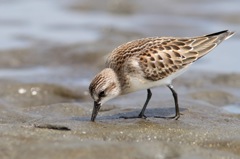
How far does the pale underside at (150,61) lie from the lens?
7.80 metres

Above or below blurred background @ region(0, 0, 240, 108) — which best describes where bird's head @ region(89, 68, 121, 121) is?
above

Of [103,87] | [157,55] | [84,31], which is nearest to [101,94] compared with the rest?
[103,87]

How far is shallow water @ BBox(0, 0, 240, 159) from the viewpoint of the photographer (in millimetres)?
6094

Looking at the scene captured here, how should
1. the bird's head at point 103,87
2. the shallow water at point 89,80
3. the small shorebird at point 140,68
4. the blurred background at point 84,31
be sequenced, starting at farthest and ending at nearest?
the blurred background at point 84,31 → the small shorebird at point 140,68 → the bird's head at point 103,87 → the shallow water at point 89,80

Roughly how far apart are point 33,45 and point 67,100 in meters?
3.86

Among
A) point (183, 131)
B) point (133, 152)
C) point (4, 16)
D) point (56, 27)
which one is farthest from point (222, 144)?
point (4, 16)

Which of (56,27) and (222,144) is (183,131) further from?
(56,27)

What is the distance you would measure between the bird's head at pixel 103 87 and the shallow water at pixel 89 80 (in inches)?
8.6

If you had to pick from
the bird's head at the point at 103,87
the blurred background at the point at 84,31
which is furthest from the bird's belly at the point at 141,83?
the blurred background at the point at 84,31

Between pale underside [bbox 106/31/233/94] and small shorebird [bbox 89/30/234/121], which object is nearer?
small shorebird [bbox 89/30/234/121]

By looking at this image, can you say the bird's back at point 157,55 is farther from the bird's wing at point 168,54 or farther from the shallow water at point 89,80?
the shallow water at point 89,80

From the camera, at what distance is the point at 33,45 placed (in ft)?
45.7

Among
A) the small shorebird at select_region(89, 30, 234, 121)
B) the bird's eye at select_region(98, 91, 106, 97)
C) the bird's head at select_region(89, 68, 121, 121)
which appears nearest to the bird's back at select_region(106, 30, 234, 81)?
the small shorebird at select_region(89, 30, 234, 121)

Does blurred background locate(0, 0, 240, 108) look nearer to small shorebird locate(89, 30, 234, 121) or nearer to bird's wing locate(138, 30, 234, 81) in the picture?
small shorebird locate(89, 30, 234, 121)
